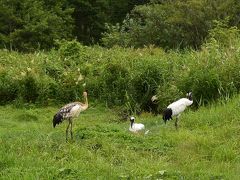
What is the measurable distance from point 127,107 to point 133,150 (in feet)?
13.6

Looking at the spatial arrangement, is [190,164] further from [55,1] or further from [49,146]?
[55,1]

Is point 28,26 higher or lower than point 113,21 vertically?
higher

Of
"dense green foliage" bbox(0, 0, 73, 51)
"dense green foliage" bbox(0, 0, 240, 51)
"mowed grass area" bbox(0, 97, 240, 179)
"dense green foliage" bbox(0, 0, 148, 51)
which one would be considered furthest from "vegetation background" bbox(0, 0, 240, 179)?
"dense green foliage" bbox(0, 0, 148, 51)

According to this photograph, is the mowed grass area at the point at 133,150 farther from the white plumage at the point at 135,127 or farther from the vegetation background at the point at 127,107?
the white plumage at the point at 135,127

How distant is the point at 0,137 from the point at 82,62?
19.6ft

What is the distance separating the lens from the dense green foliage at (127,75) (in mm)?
11859

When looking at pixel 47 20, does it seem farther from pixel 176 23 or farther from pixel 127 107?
pixel 127 107

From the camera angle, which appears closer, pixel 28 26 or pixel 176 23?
pixel 176 23

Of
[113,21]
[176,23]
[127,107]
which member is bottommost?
[113,21]

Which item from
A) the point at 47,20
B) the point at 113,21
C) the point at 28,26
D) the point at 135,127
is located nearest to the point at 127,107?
the point at 135,127

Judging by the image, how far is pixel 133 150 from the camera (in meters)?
8.80

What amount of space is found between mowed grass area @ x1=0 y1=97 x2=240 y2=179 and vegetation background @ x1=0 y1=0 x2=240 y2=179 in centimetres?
2

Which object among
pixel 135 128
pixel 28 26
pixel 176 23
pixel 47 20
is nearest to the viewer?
pixel 135 128

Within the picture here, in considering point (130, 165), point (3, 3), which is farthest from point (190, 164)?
point (3, 3)
